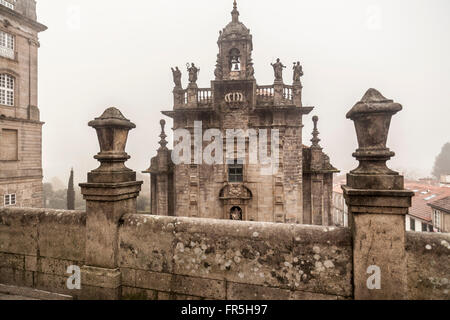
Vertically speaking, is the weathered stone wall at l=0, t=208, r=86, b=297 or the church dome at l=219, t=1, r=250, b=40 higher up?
the church dome at l=219, t=1, r=250, b=40

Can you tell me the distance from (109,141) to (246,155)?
37.5ft

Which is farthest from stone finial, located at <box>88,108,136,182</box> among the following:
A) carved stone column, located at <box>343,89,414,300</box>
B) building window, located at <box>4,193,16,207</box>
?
building window, located at <box>4,193,16,207</box>

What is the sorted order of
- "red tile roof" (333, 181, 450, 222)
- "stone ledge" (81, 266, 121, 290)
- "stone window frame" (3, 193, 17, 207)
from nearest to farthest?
"stone ledge" (81, 266, 121, 290), "stone window frame" (3, 193, 17, 207), "red tile roof" (333, 181, 450, 222)

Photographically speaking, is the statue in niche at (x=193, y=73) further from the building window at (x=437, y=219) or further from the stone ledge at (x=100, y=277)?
the building window at (x=437, y=219)

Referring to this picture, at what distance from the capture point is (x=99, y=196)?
10.3 ft

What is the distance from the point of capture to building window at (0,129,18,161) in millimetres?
18688

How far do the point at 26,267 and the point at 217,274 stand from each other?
9.83ft

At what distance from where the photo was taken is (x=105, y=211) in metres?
3.14

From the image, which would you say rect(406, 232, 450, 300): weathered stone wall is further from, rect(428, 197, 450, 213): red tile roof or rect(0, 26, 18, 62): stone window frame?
rect(0, 26, 18, 62): stone window frame

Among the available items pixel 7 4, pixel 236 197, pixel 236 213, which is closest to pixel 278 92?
pixel 236 197

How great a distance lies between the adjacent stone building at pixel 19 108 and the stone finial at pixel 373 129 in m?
24.5

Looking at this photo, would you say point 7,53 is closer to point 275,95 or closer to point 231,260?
point 275,95

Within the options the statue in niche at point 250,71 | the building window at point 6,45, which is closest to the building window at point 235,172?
the statue in niche at point 250,71

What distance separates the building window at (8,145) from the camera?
1869 centimetres
